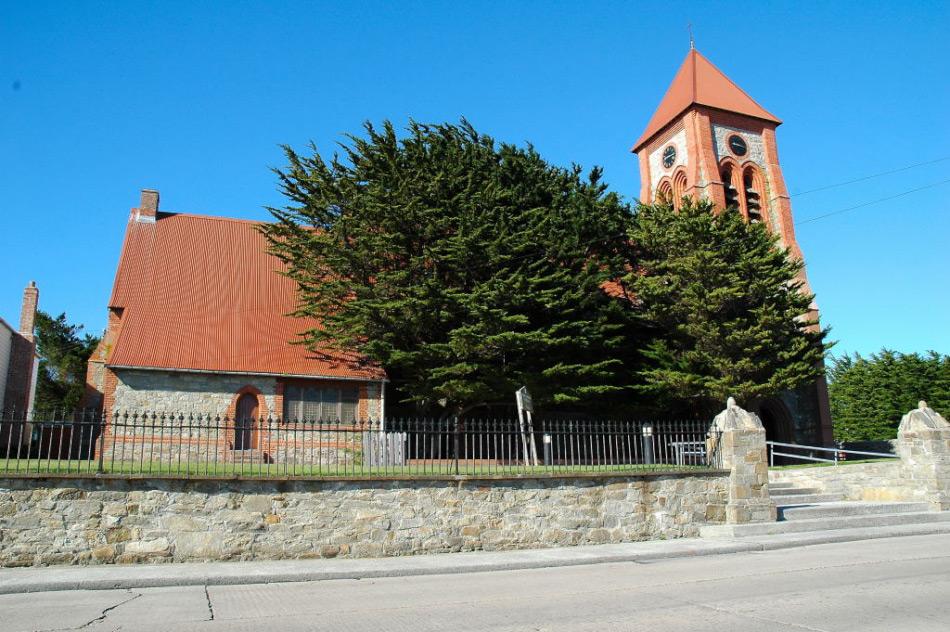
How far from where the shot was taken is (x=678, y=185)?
121ft

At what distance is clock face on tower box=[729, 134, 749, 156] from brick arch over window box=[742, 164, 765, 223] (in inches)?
33.1

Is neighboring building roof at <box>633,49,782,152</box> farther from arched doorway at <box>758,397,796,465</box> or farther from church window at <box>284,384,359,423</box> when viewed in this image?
church window at <box>284,384,359,423</box>

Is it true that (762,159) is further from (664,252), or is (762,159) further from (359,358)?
(359,358)

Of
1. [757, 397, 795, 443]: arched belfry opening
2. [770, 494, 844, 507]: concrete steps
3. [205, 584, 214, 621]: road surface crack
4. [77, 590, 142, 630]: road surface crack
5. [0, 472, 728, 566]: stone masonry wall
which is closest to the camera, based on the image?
Result: [77, 590, 142, 630]: road surface crack

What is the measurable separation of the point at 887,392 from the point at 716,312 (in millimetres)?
31806

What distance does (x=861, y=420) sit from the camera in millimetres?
49531

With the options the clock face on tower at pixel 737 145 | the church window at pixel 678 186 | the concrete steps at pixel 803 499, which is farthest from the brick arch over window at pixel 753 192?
the concrete steps at pixel 803 499

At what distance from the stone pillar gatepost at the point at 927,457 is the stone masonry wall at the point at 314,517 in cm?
773

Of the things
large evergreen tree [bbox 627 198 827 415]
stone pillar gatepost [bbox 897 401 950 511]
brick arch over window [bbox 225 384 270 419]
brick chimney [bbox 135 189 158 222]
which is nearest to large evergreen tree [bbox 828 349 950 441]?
large evergreen tree [bbox 627 198 827 415]

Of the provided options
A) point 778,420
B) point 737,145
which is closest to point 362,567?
point 778,420

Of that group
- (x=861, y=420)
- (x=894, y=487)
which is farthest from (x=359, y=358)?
(x=861, y=420)

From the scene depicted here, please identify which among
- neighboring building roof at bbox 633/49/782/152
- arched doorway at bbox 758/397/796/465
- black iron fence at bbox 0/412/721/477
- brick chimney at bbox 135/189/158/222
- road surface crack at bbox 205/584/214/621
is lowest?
road surface crack at bbox 205/584/214/621

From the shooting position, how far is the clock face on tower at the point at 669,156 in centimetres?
3744

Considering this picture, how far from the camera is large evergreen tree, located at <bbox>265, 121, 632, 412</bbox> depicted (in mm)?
20656
